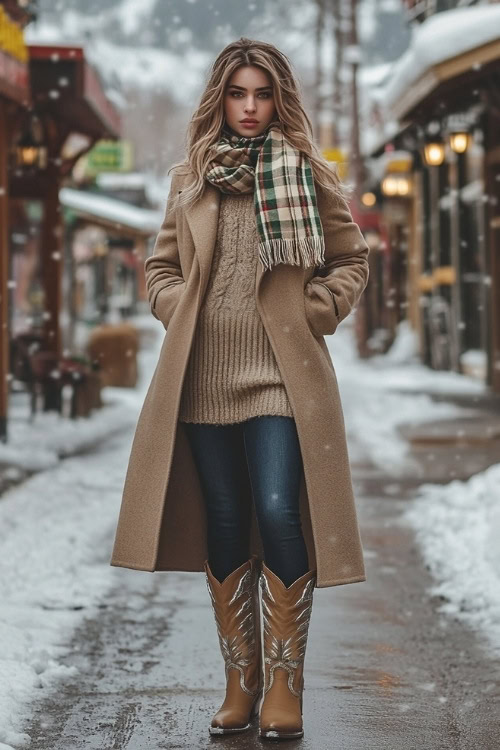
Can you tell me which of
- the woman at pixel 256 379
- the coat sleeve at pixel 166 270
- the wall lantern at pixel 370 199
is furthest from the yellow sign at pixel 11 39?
the wall lantern at pixel 370 199

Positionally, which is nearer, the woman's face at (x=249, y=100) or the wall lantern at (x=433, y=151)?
the woman's face at (x=249, y=100)

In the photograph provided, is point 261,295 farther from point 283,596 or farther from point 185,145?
point 283,596

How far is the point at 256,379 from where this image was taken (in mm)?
3900

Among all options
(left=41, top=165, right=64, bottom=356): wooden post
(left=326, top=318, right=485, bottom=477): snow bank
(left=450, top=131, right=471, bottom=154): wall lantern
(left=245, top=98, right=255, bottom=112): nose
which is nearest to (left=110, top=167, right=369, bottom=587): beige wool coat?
(left=245, top=98, right=255, bottom=112): nose

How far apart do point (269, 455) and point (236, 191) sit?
788mm

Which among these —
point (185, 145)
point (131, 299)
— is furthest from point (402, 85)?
point (131, 299)

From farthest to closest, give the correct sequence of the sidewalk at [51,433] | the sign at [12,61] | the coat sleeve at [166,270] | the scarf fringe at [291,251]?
the sidewalk at [51,433], the sign at [12,61], the coat sleeve at [166,270], the scarf fringe at [291,251]

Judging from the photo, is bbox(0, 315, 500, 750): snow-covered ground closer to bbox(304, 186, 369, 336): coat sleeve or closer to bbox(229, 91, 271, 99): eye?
bbox(304, 186, 369, 336): coat sleeve

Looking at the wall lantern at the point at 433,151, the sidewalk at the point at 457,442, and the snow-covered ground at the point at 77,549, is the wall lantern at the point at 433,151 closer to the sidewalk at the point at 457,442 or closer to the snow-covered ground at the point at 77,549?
the sidewalk at the point at 457,442

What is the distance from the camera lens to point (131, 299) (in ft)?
225

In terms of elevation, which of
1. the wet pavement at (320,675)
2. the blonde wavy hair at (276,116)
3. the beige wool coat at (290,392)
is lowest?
the wet pavement at (320,675)

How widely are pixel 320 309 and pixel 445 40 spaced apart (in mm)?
9369

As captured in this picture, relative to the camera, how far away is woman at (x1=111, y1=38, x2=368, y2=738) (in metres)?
3.89

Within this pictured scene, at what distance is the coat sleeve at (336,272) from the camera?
12.9 ft
